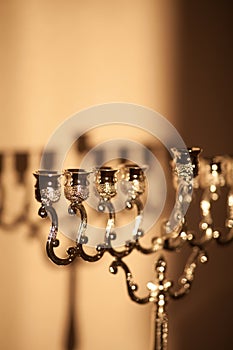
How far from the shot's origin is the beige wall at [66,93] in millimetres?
1078

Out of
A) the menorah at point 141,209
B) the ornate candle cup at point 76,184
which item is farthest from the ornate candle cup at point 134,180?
the ornate candle cup at point 76,184

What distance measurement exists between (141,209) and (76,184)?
0.68ft

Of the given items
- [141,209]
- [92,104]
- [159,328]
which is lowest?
[159,328]

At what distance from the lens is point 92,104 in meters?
1.14

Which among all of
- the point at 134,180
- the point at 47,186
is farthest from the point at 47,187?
the point at 134,180

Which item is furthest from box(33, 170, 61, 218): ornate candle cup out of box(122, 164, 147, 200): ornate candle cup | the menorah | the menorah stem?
the menorah stem

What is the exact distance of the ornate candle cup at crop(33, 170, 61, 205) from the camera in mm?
889

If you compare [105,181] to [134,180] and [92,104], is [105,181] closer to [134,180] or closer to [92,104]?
[134,180]

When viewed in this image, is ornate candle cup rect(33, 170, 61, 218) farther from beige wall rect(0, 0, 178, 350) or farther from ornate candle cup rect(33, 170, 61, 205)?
beige wall rect(0, 0, 178, 350)

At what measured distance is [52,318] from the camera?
1.16 metres

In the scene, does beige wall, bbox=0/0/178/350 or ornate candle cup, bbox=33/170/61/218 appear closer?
ornate candle cup, bbox=33/170/61/218

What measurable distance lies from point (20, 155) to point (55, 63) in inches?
6.8

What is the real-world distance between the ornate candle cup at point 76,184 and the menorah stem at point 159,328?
0.91 ft

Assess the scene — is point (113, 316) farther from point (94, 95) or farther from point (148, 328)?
point (94, 95)
